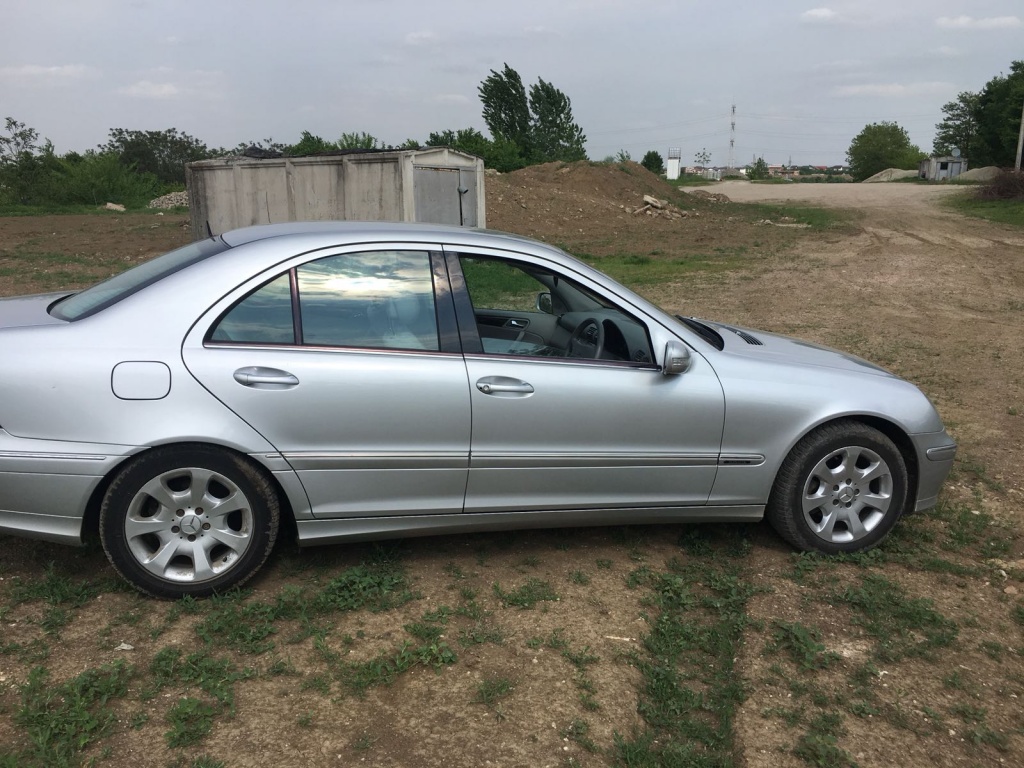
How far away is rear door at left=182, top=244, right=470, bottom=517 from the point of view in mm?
3346

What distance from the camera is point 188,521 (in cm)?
335

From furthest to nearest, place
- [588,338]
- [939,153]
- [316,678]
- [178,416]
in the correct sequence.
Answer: [939,153], [588,338], [178,416], [316,678]

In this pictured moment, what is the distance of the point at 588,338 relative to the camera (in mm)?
3990

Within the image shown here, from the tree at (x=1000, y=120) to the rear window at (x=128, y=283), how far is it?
188 ft

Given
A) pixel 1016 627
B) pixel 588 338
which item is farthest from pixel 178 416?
pixel 1016 627

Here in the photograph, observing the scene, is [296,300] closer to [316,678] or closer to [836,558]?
[316,678]

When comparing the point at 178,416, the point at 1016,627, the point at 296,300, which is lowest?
the point at 1016,627

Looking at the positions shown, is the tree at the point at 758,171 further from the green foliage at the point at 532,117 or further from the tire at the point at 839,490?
the tire at the point at 839,490

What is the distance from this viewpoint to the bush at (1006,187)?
105 ft

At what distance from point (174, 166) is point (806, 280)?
2339 inches

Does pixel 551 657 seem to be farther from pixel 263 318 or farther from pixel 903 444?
pixel 903 444

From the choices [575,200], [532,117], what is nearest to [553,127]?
[532,117]

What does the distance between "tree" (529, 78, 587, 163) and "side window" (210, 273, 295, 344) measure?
48810 millimetres

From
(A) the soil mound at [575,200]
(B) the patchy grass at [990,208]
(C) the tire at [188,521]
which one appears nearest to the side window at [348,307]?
(C) the tire at [188,521]
